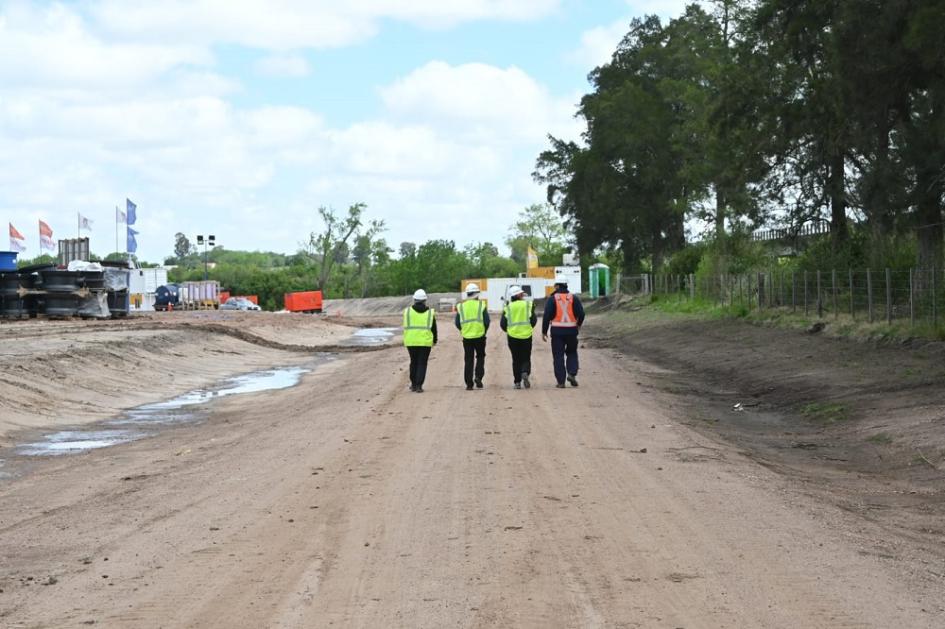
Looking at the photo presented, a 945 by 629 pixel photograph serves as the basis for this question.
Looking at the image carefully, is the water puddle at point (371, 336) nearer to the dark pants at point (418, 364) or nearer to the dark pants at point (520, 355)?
the dark pants at point (520, 355)

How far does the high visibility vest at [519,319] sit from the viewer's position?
889 inches

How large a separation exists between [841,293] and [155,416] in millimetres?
19411

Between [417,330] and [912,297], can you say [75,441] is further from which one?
[912,297]

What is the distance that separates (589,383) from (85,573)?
16384 mm

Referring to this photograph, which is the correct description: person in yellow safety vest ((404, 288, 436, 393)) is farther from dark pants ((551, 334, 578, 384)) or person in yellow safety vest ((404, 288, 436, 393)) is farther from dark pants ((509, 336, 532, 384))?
dark pants ((551, 334, 578, 384))

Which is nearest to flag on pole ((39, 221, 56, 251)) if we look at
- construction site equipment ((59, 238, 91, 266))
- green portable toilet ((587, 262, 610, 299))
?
construction site equipment ((59, 238, 91, 266))

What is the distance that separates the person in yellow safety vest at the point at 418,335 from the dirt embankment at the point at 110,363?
5468 mm

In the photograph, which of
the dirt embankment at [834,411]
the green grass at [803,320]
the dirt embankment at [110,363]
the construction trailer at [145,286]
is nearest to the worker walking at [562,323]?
the dirt embankment at [834,411]

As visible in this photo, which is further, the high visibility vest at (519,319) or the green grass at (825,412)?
the high visibility vest at (519,319)

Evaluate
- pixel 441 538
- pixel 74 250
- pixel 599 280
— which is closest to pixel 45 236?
pixel 74 250

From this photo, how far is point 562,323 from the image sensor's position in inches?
894

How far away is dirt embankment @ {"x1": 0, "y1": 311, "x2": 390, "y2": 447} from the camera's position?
21891mm

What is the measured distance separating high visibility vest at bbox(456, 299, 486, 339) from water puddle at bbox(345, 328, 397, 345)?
2795 centimetres

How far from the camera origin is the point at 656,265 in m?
82.0
